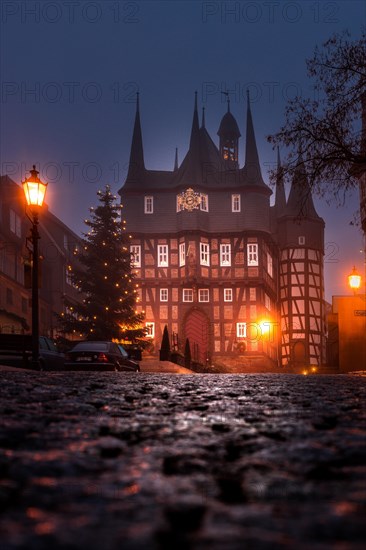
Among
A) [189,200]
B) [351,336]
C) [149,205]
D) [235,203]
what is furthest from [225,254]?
[351,336]

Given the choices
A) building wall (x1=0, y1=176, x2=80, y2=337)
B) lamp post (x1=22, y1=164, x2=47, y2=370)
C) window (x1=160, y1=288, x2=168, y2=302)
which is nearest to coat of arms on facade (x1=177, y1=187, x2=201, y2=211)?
window (x1=160, y1=288, x2=168, y2=302)

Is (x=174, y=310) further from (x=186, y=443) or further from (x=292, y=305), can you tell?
(x=186, y=443)

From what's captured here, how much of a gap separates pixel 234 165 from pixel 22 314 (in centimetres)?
3724

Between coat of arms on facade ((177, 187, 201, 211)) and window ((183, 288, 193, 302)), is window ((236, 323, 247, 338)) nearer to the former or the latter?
window ((183, 288, 193, 302))

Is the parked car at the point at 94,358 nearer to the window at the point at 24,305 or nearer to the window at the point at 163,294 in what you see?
the window at the point at 24,305

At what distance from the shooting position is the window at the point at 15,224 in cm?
5069

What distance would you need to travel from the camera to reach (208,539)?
88.1 inches

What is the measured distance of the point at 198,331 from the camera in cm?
6769

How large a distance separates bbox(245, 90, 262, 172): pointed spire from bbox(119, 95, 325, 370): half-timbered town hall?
97mm

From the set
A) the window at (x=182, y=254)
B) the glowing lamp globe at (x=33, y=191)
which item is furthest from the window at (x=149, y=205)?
the glowing lamp globe at (x=33, y=191)

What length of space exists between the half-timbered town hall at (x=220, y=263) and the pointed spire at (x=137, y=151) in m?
0.10

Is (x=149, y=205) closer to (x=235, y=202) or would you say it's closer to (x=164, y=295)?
(x=235, y=202)

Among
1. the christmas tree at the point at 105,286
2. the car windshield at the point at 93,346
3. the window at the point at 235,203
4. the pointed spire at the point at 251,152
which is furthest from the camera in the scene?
the pointed spire at the point at 251,152

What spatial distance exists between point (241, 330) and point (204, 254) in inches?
303
